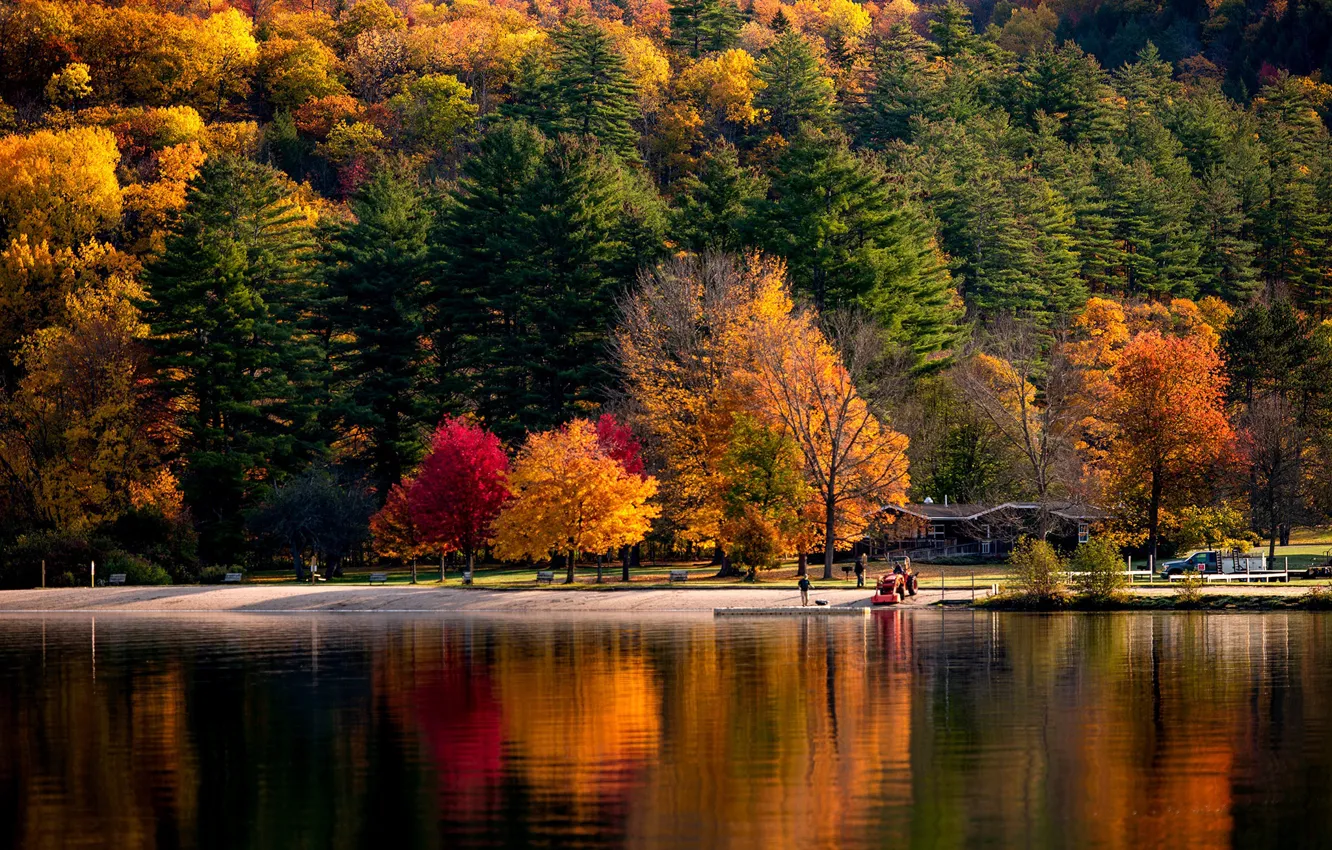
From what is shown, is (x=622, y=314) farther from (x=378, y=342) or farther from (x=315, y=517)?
(x=315, y=517)

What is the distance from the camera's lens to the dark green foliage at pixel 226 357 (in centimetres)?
9462

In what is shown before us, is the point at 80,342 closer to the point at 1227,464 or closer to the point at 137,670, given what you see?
the point at 137,670

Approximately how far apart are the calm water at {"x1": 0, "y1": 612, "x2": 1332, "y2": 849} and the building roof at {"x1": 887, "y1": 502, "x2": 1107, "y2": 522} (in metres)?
33.8

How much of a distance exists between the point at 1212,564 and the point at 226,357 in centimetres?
5506

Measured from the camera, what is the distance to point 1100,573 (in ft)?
200

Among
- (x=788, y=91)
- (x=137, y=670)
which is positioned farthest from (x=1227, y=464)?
(x=788, y=91)

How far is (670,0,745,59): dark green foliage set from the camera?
600ft

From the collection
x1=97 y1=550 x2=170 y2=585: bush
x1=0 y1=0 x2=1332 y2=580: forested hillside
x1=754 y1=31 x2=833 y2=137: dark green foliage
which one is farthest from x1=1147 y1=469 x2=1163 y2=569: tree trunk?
x1=754 y1=31 x2=833 y2=137: dark green foliage

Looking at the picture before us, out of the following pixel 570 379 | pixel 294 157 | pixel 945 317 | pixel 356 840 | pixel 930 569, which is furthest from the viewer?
pixel 294 157

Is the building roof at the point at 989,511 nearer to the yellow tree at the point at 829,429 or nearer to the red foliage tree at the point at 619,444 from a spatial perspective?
the yellow tree at the point at 829,429

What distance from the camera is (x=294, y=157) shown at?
153m

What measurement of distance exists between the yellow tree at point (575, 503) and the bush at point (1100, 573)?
23.5 metres

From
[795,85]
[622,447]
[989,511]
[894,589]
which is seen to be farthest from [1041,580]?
[795,85]

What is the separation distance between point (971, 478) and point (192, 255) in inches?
1867
